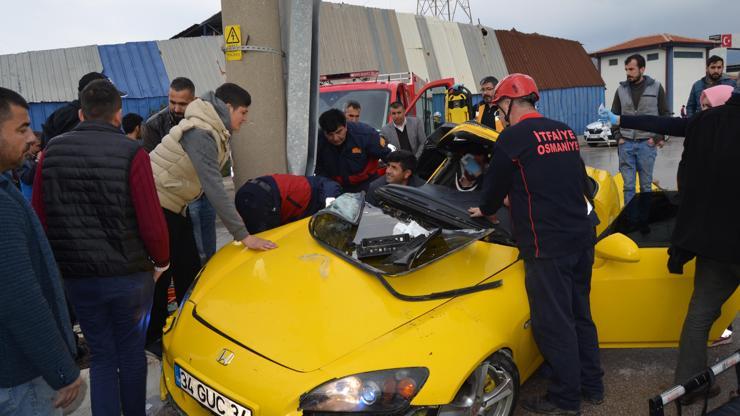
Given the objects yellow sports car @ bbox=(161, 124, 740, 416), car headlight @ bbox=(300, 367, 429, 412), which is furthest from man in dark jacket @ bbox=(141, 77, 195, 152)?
car headlight @ bbox=(300, 367, 429, 412)

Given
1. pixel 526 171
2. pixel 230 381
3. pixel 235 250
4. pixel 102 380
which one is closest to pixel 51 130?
pixel 235 250

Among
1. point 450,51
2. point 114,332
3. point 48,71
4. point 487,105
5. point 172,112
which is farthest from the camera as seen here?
point 450,51

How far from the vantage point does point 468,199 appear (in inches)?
134

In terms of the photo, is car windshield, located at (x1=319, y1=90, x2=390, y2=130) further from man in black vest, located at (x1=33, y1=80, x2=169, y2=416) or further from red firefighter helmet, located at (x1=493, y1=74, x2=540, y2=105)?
man in black vest, located at (x1=33, y1=80, x2=169, y2=416)

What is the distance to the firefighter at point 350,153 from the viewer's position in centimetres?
506

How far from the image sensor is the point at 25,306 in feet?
5.10

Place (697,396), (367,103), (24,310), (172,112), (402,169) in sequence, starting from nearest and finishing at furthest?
(24,310)
(697,396)
(172,112)
(402,169)
(367,103)

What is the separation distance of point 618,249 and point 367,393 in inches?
68.4

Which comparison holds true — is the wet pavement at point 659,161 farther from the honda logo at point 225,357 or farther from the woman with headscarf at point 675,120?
the honda logo at point 225,357

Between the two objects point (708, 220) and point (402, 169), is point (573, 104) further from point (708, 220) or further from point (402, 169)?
point (708, 220)

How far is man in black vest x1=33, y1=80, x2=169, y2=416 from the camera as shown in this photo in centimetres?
236

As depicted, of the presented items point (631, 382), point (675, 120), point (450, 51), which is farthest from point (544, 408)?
point (450, 51)

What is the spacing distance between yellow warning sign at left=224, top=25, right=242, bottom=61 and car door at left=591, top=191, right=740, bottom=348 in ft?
9.13

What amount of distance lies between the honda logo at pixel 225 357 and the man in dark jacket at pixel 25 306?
1.86 feet
